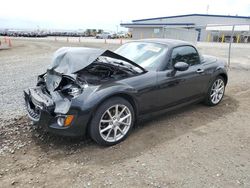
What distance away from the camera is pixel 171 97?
12.6ft

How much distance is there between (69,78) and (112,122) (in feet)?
2.98

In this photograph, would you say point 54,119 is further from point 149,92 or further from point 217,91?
point 217,91

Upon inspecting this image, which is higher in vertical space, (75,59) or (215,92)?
(75,59)

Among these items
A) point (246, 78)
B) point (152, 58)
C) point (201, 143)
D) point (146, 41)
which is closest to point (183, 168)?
point (201, 143)

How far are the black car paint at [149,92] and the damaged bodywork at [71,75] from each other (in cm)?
11

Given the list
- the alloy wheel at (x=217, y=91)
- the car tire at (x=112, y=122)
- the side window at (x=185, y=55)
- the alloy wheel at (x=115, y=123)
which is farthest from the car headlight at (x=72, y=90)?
the alloy wheel at (x=217, y=91)

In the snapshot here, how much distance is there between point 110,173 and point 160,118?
183cm

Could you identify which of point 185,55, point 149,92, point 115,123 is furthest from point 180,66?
point 115,123

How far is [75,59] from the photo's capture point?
3.27 m

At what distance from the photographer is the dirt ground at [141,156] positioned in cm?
255

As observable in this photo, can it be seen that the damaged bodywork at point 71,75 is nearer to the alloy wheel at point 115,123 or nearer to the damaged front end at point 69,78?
the damaged front end at point 69,78

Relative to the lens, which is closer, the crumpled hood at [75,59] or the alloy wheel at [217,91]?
the crumpled hood at [75,59]

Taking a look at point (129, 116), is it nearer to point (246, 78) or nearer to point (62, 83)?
point (62, 83)

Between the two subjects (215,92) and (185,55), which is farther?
(215,92)
